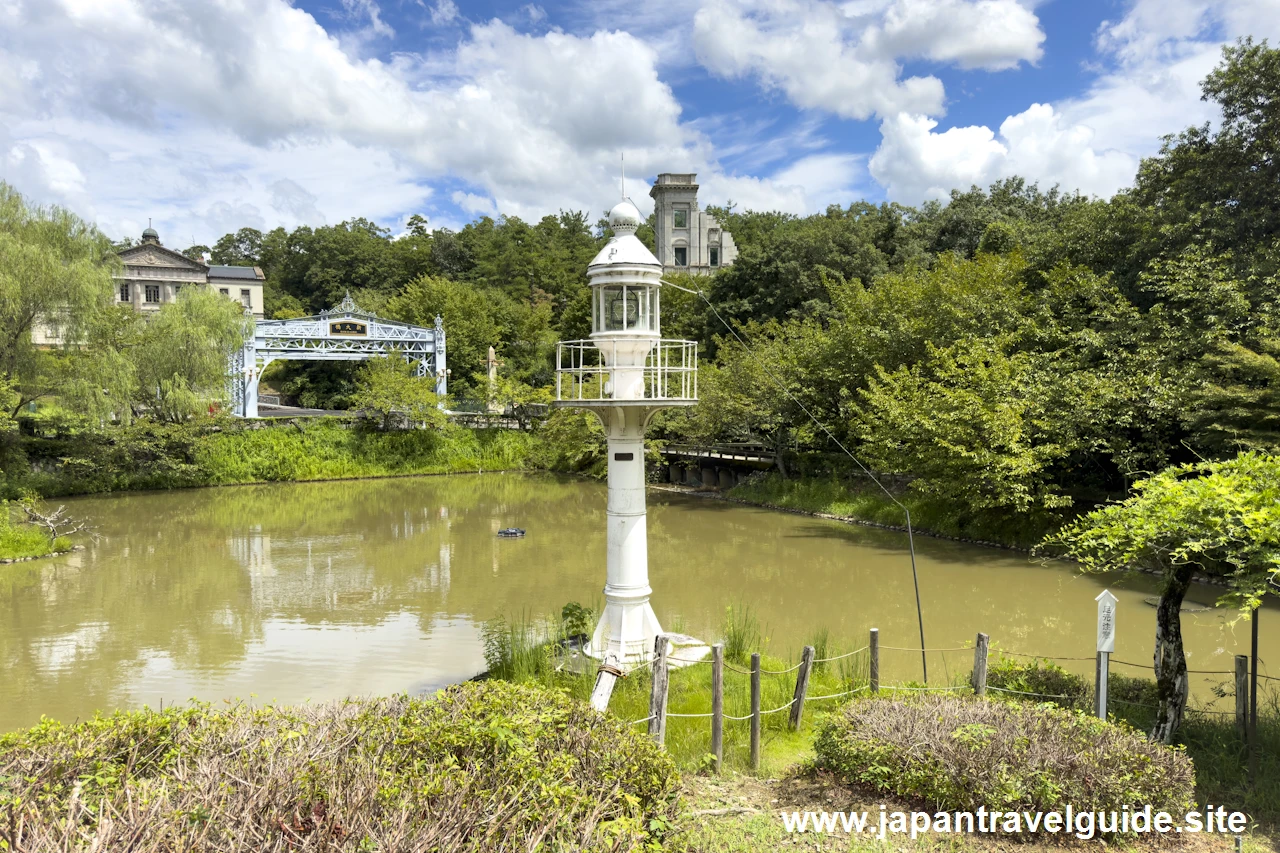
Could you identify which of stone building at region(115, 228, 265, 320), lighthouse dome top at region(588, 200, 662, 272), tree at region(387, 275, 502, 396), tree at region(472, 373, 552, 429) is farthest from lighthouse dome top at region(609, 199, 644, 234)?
stone building at region(115, 228, 265, 320)

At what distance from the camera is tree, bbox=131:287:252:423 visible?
2208 centimetres

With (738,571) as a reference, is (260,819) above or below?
above

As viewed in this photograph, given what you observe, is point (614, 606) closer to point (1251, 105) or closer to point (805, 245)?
point (1251, 105)

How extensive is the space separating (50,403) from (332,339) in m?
8.79

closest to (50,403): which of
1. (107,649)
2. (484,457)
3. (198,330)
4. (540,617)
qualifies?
(198,330)

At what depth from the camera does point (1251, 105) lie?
13594mm

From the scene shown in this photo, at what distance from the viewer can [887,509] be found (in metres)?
17.2

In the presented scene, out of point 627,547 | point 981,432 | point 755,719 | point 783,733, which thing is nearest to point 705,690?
point 783,733

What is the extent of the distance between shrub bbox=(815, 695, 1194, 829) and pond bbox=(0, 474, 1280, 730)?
12.0ft

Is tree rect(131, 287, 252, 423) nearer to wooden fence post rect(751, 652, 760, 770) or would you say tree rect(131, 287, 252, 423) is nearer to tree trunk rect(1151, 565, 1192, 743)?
wooden fence post rect(751, 652, 760, 770)

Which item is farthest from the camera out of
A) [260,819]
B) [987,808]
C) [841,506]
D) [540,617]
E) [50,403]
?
[50,403]

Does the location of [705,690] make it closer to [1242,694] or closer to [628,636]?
[628,636]

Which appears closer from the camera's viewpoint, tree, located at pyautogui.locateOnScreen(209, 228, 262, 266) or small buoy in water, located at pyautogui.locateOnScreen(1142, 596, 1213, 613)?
small buoy in water, located at pyautogui.locateOnScreen(1142, 596, 1213, 613)

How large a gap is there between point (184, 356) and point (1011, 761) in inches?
932
